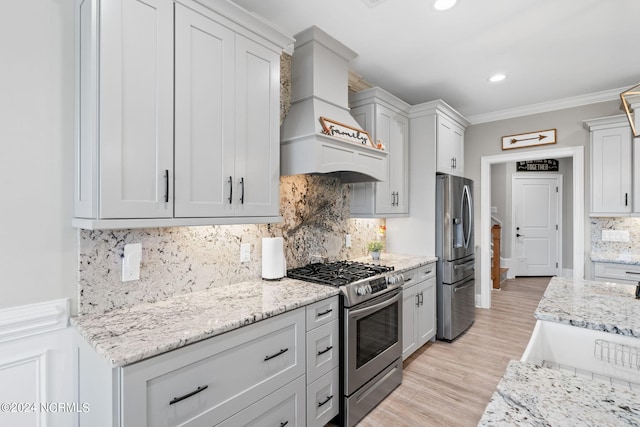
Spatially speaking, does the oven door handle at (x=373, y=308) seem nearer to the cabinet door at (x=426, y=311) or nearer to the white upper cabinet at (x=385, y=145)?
the cabinet door at (x=426, y=311)

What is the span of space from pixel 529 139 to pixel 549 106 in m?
0.45

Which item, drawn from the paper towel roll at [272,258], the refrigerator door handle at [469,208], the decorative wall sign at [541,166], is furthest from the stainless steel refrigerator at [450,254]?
the decorative wall sign at [541,166]

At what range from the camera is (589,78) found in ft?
11.1

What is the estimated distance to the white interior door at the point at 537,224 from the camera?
670 centimetres

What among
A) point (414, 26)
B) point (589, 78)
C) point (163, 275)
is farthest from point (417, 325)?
point (589, 78)

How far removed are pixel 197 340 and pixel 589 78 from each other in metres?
4.44

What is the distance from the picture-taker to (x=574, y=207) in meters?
4.04

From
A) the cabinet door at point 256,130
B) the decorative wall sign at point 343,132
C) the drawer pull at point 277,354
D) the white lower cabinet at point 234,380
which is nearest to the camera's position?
the white lower cabinet at point 234,380

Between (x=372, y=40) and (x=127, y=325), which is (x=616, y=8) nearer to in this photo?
(x=372, y=40)

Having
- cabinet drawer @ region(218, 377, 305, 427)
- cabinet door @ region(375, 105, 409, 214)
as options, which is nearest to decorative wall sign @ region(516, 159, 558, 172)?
cabinet door @ region(375, 105, 409, 214)

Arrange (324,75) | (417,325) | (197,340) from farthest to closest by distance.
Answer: (417,325) → (324,75) → (197,340)

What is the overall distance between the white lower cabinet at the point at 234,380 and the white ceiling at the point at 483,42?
205cm

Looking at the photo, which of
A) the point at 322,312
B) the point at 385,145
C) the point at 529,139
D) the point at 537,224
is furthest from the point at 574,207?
the point at 322,312

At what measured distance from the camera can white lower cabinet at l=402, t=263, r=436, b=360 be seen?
9.67ft
